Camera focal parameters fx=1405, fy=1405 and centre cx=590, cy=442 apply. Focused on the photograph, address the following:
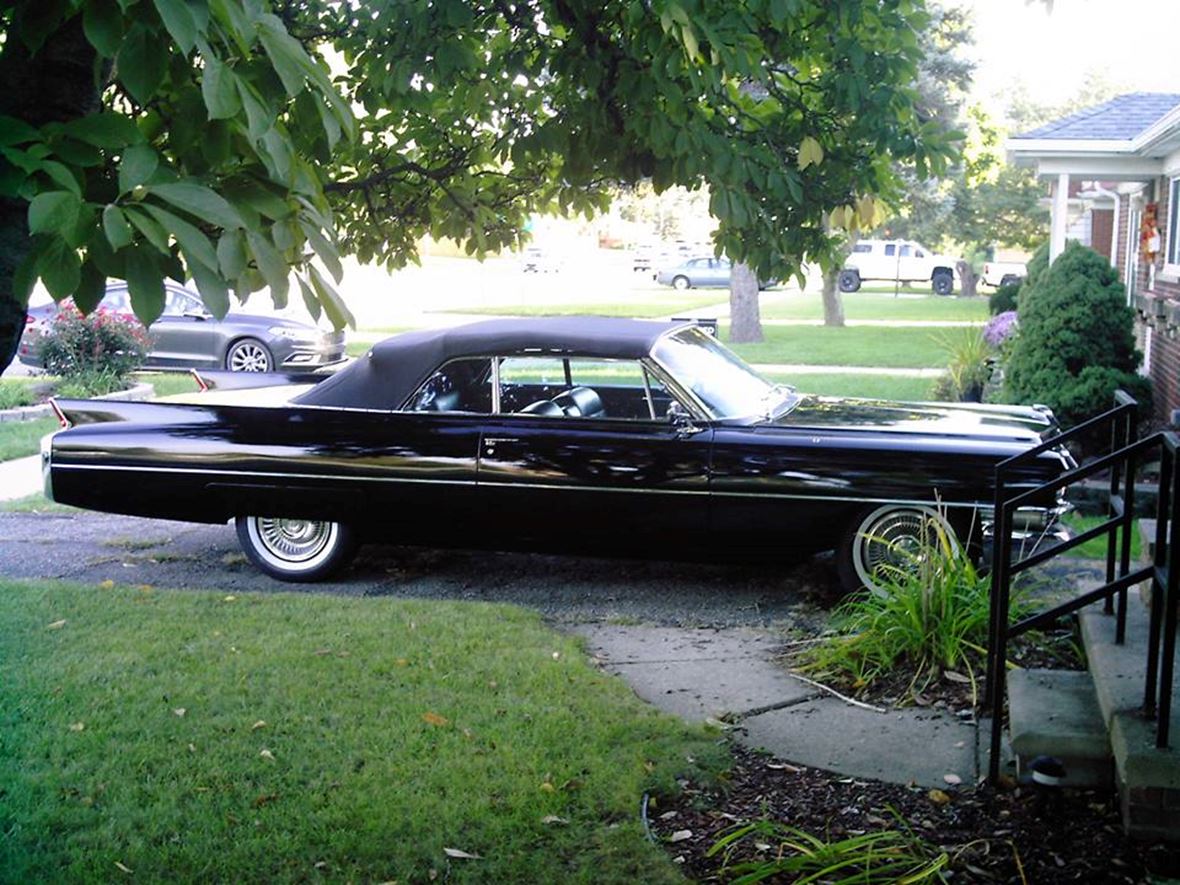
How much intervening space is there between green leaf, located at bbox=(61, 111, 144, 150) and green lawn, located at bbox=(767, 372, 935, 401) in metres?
14.9

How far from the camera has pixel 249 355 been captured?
20.8m

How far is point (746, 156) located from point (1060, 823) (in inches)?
95.6

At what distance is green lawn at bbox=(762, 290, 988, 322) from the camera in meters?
36.9

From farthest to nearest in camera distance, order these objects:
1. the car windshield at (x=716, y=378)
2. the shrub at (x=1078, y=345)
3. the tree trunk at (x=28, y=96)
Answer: the shrub at (x=1078, y=345), the car windshield at (x=716, y=378), the tree trunk at (x=28, y=96)

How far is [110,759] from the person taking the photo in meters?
5.21

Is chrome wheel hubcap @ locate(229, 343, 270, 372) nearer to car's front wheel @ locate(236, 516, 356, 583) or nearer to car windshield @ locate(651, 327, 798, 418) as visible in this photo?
car's front wheel @ locate(236, 516, 356, 583)

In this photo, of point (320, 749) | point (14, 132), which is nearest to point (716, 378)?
point (320, 749)

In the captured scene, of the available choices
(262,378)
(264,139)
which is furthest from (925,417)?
(264,139)

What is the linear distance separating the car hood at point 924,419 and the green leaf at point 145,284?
5.58 metres

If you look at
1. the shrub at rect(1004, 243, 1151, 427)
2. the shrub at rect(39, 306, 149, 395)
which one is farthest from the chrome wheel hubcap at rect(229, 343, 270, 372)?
the shrub at rect(1004, 243, 1151, 427)

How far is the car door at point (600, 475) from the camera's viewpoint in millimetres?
7648

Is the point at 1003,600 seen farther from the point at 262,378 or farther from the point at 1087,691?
the point at 262,378

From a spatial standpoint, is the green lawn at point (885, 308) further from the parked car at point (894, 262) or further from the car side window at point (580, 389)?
the car side window at point (580, 389)

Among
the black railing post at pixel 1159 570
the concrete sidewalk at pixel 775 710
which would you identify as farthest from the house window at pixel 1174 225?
the black railing post at pixel 1159 570
